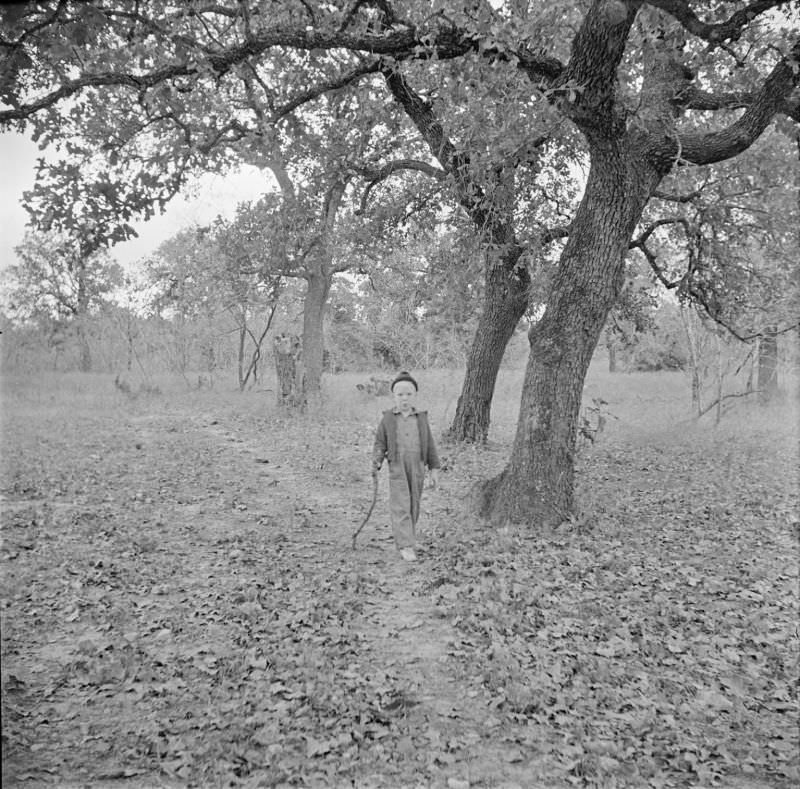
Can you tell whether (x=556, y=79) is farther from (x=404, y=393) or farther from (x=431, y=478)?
(x=431, y=478)

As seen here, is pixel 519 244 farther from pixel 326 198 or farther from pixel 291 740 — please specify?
pixel 291 740

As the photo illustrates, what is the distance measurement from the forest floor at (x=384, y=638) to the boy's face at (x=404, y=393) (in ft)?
5.91

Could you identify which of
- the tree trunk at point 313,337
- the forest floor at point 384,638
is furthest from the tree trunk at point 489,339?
the tree trunk at point 313,337

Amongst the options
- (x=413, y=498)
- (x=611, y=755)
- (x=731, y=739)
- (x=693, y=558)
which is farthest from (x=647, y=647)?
(x=413, y=498)

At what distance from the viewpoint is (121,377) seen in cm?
3078

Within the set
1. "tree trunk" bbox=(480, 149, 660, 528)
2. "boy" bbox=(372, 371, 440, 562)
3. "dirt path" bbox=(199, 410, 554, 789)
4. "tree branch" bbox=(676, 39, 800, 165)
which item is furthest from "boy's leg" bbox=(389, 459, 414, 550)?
"tree branch" bbox=(676, 39, 800, 165)

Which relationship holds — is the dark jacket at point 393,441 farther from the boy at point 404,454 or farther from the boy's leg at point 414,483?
the boy's leg at point 414,483

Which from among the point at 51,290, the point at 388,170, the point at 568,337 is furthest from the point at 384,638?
the point at 51,290

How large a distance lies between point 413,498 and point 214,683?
3.70 m

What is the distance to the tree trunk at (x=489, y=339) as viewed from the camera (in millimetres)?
14219

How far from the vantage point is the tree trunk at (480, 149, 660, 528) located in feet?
27.4

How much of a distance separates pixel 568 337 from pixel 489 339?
6.03 m

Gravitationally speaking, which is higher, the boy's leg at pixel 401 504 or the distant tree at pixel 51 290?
the distant tree at pixel 51 290

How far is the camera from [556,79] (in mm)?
7668
